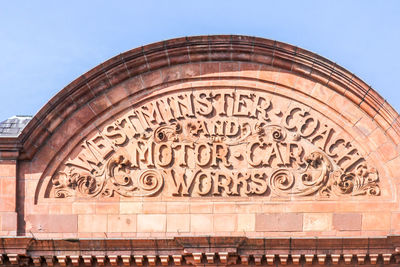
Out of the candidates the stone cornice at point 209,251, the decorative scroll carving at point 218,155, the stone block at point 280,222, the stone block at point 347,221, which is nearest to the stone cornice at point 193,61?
the decorative scroll carving at point 218,155

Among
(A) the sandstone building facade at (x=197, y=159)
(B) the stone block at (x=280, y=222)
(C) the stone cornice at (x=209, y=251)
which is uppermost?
(A) the sandstone building facade at (x=197, y=159)

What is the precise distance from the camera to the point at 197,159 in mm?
35719

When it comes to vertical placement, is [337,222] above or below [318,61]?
below

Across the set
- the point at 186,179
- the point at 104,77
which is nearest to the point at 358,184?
the point at 186,179

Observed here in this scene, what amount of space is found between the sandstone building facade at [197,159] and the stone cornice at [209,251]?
0.14ft

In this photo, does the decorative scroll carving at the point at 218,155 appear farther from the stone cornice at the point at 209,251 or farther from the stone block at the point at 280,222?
the stone cornice at the point at 209,251

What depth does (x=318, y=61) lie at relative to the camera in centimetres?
3581

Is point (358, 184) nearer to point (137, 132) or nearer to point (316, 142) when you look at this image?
point (316, 142)

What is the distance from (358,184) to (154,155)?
446 cm

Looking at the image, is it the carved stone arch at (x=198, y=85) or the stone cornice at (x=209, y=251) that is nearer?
the stone cornice at (x=209, y=251)

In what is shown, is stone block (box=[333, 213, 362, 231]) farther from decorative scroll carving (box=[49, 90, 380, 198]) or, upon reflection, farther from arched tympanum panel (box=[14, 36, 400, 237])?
decorative scroll carving (box=[49, 90, 380, 198])

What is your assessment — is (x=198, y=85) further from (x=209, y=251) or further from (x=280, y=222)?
(x=209, y=251)

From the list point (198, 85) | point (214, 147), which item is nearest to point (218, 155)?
point (214, 147)

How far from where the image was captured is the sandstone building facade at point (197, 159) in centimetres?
3519
